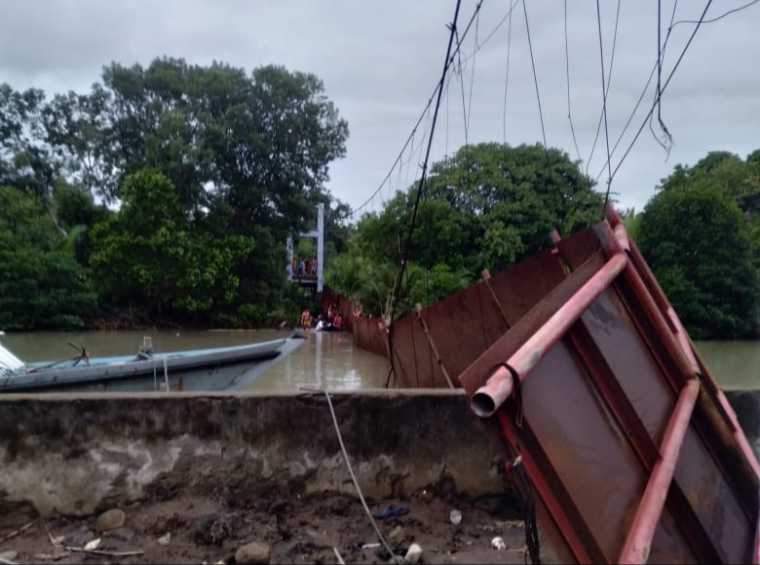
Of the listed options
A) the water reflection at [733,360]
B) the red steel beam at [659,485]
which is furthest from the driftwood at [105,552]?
the water reflection at [733,360]

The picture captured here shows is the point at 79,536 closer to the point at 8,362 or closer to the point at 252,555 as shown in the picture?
the point at 252,555

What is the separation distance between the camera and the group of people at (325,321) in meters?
29.7

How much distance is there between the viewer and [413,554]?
2969mm

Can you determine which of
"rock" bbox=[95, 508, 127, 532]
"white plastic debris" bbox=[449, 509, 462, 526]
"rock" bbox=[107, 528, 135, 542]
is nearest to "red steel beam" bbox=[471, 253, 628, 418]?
"white plastic debris" bbox=[449, 509, 462, 526]

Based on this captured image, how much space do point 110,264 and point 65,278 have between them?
192 centimetres

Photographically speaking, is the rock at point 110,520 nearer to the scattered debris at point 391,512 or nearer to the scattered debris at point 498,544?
the scattered debris at point 391,512

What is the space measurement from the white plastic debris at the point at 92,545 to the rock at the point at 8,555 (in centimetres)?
31

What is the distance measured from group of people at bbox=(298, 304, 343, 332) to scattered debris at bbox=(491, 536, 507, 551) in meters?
26.4

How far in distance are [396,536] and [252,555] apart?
76 centimetres

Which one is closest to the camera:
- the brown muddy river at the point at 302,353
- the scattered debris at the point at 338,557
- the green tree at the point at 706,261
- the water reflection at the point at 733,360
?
the scattered debris at the point at 338,557

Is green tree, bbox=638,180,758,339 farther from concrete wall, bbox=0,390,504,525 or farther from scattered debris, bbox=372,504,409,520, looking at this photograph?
scattered debris, bbox=372,504,409,520

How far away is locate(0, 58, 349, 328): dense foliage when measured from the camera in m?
26.6

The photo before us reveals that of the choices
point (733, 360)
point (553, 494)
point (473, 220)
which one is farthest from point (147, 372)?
point (733, 360)

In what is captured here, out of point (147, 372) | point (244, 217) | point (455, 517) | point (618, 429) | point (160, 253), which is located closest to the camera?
point (618, 429)
